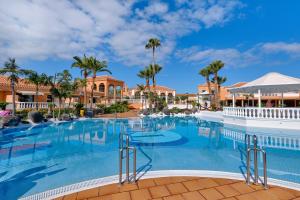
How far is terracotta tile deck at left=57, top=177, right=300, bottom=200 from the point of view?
3260 millimetres

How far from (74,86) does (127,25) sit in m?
9.58

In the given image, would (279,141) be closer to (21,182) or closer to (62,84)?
(21,182)

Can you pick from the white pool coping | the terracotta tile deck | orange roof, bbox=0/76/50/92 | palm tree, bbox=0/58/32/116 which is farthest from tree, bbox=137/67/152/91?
the terracotta tile deck

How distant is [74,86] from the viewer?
2131 centimetres

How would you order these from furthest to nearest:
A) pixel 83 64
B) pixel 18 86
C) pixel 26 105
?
pixel 83 64 → pixel 18 86 → pixel 26 105

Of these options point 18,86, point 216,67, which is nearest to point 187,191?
point 18,86

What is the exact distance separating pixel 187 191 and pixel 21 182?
4.59m

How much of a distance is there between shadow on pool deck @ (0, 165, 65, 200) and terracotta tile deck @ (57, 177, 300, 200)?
197 centimetres

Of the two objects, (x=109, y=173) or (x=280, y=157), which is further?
(x=280, y=157)

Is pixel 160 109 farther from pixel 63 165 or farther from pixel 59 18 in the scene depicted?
pixel 63 165

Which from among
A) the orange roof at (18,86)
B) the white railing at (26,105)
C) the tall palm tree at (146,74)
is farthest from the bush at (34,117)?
the tall palm tree at (146,74)

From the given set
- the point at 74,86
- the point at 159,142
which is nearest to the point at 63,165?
the point at 159,142

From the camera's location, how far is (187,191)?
3.52 m

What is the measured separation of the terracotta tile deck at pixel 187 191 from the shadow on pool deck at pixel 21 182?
6.45 feet
